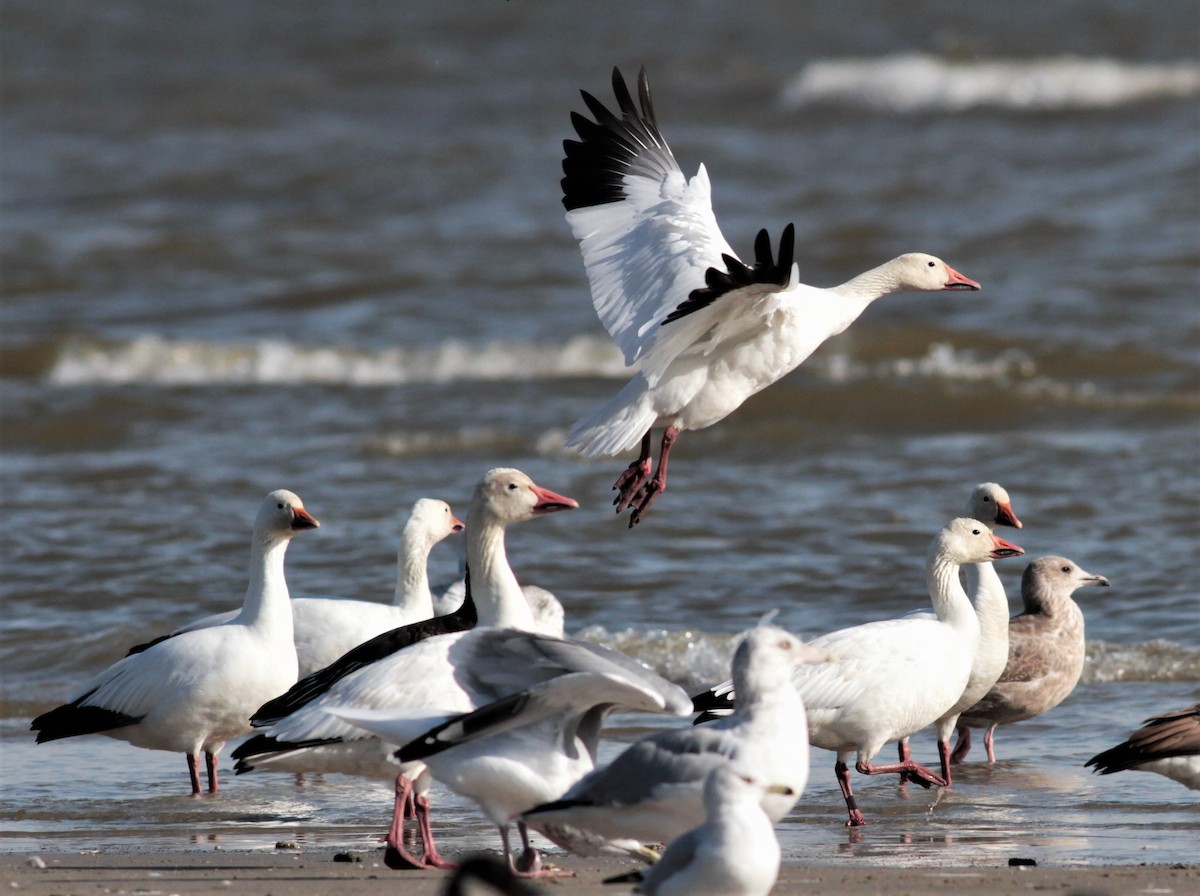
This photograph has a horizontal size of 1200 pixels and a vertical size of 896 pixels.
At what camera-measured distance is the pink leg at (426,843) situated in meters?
6.13

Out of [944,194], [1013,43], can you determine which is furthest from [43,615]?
[1013,43]

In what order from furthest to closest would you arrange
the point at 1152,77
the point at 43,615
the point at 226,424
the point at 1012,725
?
the point at 1152,77, the point at 226,424, the point at 43,615, the point at 1012,725

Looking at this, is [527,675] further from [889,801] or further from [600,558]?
[600,558]

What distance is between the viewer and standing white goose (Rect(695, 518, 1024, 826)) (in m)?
7.10

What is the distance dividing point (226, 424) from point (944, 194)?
1107cm

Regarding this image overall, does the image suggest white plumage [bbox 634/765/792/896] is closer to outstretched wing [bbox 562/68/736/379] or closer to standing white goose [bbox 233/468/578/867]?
standing white goose [bbox 233/468/578/867]

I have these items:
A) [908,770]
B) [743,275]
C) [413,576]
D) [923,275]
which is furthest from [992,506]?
[413,576]

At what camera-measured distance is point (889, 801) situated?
7465mm

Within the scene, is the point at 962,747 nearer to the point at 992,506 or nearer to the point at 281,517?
the point at 992,506

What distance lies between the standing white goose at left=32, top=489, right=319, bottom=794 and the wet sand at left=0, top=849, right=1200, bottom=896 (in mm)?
1306

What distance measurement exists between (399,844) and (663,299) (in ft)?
11.1

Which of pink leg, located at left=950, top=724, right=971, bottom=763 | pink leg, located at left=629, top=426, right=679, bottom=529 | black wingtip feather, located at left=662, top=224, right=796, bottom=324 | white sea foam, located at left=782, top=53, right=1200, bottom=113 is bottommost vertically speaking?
pink leg, located at left=950, top=724, right=971, bottom=763

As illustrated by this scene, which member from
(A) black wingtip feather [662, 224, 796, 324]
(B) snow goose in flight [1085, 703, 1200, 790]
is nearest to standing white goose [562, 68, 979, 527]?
(A) black wingtip feather [662, 224, 796, 324]

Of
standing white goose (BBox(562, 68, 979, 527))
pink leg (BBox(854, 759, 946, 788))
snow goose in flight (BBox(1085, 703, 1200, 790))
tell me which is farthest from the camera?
standing white goose (BBox(562, 68, 979, 527))
